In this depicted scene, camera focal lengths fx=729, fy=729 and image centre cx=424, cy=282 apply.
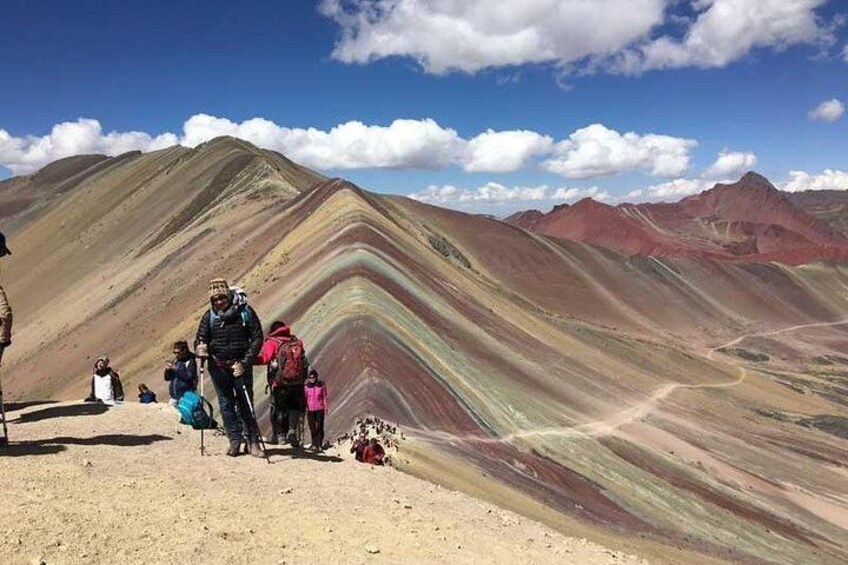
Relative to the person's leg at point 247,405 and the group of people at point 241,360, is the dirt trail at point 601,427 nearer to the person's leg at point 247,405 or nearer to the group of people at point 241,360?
the group of people at point 241,360

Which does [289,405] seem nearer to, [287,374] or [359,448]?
[287,374]

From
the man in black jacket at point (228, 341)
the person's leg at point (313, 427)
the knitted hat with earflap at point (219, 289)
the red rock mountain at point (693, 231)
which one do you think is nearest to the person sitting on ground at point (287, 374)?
the person's leg at point (313, 427)

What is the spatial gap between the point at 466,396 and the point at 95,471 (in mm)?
16014

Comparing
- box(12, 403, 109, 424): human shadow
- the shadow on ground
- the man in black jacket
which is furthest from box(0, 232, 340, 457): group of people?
box(12, 403, 109, 424): human shadow

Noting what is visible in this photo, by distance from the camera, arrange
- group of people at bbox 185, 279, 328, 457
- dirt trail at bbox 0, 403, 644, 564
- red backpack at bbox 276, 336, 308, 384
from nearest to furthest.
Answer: dirt trail at bbox 0, 403, 644, 564 < group of people at bbox 185, 279, 328, 457 < red backpack at bbox 276, 336, 308, 384

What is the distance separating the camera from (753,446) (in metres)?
36.3

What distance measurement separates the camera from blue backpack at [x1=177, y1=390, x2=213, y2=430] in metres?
11.3

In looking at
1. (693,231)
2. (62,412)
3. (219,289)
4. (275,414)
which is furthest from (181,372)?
(693,231)

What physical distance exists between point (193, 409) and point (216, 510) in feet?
13.5

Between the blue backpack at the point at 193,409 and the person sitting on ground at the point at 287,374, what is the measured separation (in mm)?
1072

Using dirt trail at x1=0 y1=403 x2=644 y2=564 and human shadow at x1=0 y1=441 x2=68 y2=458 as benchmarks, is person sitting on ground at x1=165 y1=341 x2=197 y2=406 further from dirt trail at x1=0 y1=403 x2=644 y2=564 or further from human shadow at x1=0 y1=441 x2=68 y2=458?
human shadow at x1=0 y1=441 x2=68 y2=458

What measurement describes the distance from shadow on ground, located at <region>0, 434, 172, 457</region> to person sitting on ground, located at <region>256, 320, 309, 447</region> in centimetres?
175

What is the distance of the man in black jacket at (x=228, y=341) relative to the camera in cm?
934

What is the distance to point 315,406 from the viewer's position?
11.9 metres
